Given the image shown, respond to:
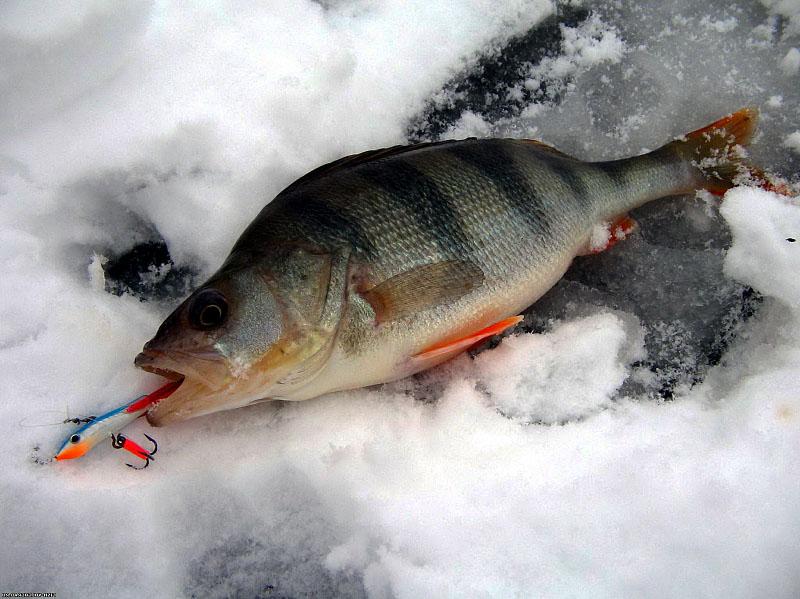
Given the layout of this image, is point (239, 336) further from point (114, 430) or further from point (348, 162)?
point (348, 162)

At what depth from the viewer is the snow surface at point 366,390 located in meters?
1.47

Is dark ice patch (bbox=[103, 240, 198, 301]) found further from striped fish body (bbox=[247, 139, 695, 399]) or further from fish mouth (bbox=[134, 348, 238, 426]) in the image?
fish mouth (bbox=[134, 348, 238, 426])

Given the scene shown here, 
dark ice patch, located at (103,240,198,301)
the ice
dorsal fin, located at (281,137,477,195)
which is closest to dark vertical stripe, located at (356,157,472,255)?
dorsal fin, located at (281,137,477,195)

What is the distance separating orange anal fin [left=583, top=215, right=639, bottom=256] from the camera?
199 cm

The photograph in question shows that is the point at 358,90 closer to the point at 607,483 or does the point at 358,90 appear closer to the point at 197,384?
the point at 197,384

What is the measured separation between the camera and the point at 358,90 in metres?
2.29

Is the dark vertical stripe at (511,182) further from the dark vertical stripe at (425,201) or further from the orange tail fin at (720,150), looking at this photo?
the orange tail fin at (720,150)

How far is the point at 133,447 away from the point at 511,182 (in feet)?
4.37

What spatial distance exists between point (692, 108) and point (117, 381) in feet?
7.61

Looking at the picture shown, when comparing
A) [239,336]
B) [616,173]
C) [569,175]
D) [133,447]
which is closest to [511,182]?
[569,175]

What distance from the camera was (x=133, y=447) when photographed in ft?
5.05

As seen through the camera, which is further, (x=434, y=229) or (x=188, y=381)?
(x=434, y=229)

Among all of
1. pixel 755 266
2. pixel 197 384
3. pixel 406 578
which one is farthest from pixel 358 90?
pixel 406 578

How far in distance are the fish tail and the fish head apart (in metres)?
1.41
